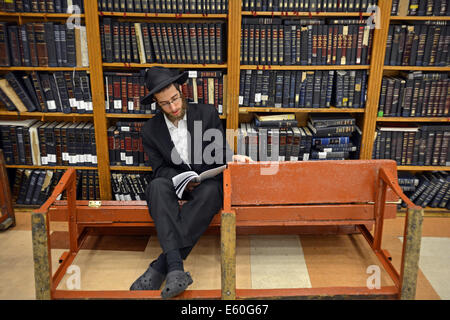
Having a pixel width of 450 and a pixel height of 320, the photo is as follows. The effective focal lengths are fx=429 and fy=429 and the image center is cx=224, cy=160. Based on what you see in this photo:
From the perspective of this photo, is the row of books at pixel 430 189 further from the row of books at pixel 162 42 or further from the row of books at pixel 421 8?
the row of books at pixel 162 42

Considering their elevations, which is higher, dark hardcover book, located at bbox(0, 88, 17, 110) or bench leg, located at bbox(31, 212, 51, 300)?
dark hardcover book, located at bbox(0, 88, 17, 110)

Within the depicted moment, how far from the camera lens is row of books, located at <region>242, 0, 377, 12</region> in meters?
2.89

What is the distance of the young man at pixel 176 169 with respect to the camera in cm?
231

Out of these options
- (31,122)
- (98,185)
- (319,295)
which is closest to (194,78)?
(98,185)

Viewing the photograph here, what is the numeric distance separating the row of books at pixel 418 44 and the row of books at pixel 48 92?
7.10ft

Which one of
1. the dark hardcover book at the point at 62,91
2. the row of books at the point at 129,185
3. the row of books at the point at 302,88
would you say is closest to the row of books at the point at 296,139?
the row of books at the point at 302,88

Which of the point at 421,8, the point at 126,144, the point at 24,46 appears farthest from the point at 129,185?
the point at 421,8

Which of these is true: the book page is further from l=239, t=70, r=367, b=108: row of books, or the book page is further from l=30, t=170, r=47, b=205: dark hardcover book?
l=30, t=170, r=47, b=205: dark hardcover book

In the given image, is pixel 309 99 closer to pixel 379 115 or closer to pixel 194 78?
pixel 379 115

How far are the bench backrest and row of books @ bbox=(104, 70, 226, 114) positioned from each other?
95 cm

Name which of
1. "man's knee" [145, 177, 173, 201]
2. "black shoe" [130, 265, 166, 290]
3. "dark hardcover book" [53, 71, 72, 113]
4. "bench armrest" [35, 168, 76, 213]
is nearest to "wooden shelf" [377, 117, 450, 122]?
"man's knee" [145, 177, 173, 201]

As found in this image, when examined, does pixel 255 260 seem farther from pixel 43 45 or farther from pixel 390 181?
pixel 43 45

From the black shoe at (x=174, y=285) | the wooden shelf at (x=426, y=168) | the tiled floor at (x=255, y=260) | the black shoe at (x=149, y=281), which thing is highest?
the wooden shelf at (x=426, y=168)

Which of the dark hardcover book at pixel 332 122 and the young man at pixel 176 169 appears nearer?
the young man at pixel 176 169
